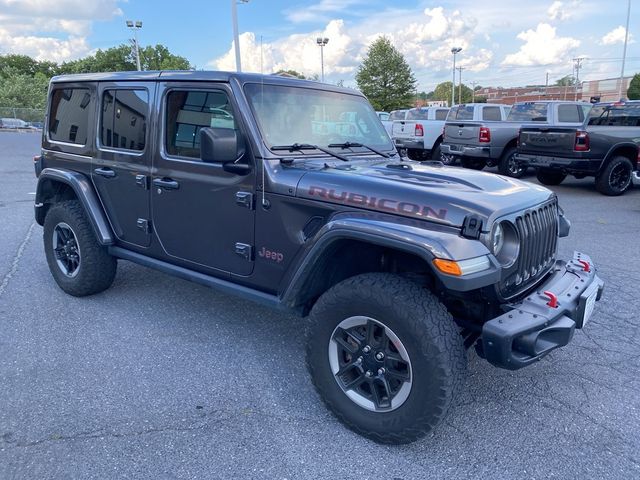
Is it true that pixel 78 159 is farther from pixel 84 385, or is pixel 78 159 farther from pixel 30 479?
pixel 30 479

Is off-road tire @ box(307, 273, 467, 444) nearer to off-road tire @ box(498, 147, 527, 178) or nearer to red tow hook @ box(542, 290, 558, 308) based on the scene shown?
red tow hook @ box(542, 290, 558, 308)

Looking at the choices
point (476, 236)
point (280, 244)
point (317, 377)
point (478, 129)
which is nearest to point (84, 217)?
point (280, 244)

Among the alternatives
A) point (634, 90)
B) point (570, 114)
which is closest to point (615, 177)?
→ point (570, 114)

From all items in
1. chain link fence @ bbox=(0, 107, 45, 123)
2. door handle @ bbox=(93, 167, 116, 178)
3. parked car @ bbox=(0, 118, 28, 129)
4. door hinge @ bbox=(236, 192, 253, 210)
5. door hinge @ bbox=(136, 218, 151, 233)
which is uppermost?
chain link fence @ bbox=(0, 107, 45, 123)

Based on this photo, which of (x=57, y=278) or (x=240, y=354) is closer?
(x=240, y=354)

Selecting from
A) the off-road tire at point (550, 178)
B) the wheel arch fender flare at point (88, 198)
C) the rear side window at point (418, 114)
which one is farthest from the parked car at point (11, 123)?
the wheel arch fender flare at point (88, 198)

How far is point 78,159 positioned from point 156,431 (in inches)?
105

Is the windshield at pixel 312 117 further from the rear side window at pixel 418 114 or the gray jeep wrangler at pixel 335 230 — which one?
the rear side window at pixel 418 114

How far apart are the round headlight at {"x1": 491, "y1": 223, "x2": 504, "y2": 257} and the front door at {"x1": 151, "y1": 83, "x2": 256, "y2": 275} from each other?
56.3 inches

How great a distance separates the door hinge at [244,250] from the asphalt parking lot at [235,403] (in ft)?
2.60

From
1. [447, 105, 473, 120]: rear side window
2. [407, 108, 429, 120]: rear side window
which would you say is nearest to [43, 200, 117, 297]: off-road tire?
[447, 105, 473, 120]: rear side window

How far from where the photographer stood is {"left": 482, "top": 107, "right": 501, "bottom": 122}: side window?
45.0 feet

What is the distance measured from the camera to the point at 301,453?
2.61 metres

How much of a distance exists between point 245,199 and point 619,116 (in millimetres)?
9973
